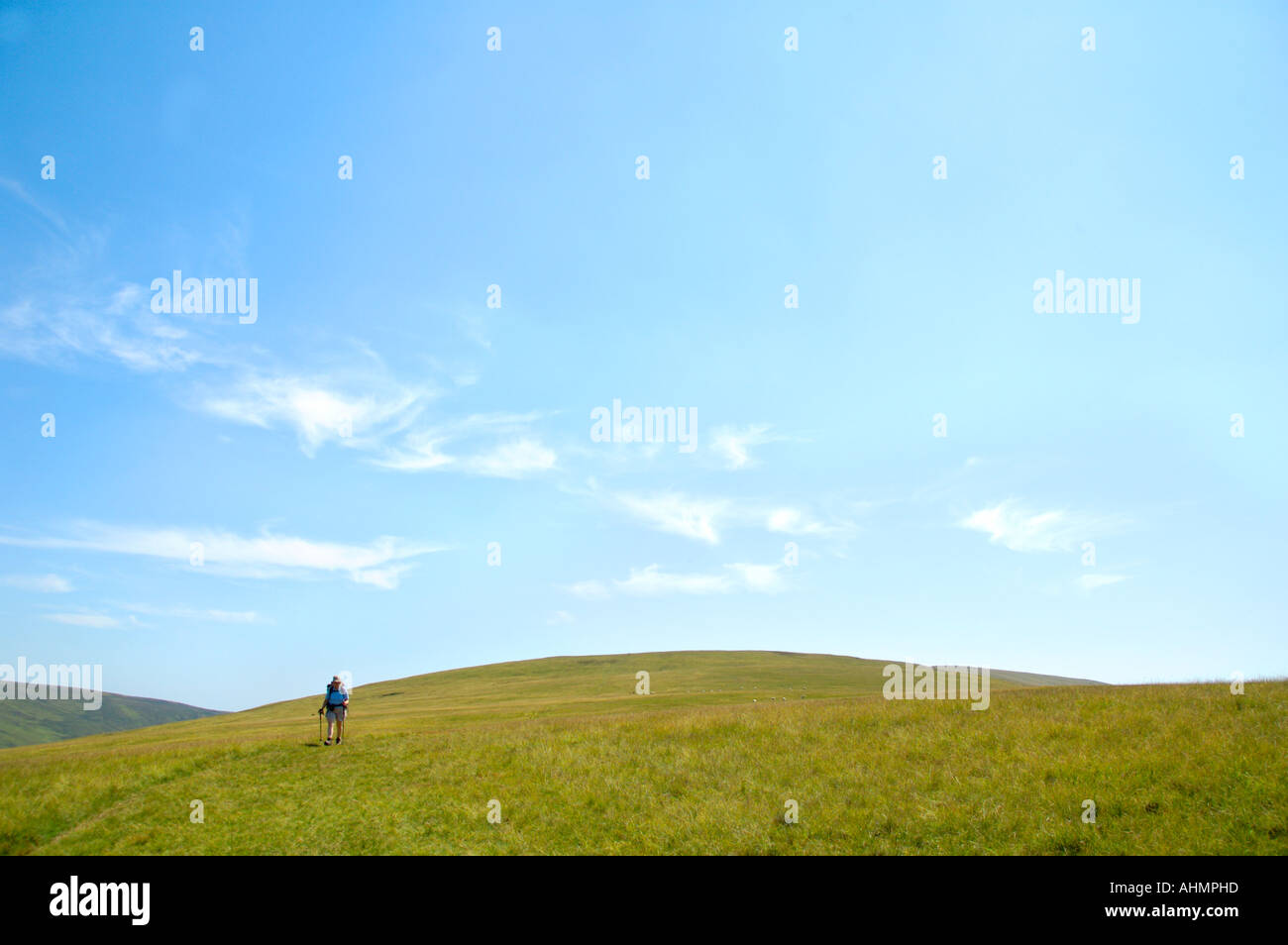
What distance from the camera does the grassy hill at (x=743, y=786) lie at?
17109 millimetres

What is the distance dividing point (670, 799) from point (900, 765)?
7.14 m

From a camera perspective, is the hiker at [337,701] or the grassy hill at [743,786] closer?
the grassy hill at [743,786]

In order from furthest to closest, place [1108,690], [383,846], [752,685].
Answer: [752,685], [1108,690], [383,846]

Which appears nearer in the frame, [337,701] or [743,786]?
[743,786]

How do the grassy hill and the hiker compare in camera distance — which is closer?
the grassy hill

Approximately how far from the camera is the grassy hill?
17109 millimetres

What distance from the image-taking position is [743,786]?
2175 centimetres
